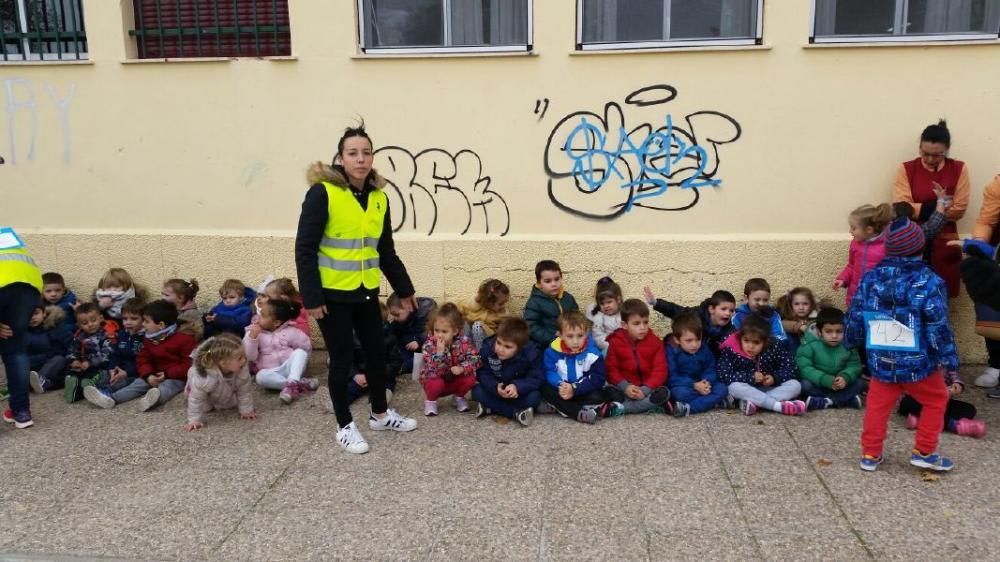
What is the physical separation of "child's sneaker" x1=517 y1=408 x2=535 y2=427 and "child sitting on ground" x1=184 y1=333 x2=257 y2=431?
172cm

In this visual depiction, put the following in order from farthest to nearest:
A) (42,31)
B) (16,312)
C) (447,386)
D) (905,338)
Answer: (42,31)
(447,386)
(16,312)
(905,338)

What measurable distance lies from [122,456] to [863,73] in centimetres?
554

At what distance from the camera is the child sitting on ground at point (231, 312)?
622 centimetres

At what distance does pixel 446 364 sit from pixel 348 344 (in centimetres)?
87

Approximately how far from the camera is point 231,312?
6.28 meters

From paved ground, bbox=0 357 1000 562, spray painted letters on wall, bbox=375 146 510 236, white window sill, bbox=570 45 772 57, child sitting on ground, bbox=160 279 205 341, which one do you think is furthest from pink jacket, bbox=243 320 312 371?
white window sill, bbox=570 45 772 57

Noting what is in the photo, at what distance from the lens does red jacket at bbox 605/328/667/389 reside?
5.19 m

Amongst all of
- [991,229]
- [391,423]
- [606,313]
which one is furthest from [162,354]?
[991,229]

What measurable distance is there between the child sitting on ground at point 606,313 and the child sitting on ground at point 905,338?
199cm

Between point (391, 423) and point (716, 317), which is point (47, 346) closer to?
point (391, 423)

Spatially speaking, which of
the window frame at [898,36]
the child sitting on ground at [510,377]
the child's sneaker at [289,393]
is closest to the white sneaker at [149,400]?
the child's sneaker at [289,393]

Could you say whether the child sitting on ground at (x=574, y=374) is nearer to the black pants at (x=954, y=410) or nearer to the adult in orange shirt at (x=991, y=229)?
the black pants at (x=954, y=410)

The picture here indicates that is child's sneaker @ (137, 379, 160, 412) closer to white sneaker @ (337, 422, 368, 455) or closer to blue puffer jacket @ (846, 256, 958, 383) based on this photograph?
white sneaker @ (337, 422, 368, 455)

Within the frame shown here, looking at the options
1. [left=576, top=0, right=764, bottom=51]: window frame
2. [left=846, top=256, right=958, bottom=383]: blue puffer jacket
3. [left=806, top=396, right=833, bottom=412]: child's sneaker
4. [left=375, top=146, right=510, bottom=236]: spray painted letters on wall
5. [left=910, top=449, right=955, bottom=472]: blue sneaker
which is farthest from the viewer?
[left=375, top=146, right=510, bottom=236]: spray painted letters on wall
